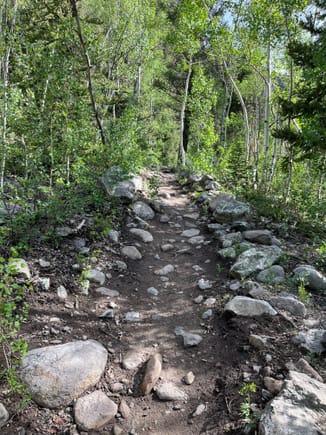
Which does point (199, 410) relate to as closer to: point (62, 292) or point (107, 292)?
point (107, 292)

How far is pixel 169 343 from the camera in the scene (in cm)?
365

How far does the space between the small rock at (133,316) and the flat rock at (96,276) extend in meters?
0.74

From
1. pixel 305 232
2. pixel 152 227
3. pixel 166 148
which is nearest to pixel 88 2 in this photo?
pixel 166 148

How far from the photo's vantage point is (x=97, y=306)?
4074 mm

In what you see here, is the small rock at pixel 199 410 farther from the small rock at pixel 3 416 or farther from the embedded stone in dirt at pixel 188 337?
the small rock at pixel 3 416

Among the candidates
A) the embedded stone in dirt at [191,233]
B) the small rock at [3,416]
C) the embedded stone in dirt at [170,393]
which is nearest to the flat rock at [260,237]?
the embedded stone in dirt at [191,233]

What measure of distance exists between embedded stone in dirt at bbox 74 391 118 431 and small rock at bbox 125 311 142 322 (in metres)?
1.20

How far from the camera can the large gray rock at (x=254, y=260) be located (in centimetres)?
471

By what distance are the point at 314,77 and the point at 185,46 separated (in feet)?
36.2

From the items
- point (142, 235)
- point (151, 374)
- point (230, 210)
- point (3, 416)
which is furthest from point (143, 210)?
point (3, 416)

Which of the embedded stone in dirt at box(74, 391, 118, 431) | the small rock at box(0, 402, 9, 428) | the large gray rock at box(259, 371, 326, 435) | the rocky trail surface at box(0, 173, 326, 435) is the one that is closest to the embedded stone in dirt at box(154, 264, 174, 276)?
the rocky trail surface at box(0, 173, 326, 435)

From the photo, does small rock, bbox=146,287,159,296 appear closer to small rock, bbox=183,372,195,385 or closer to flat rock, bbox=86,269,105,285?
flat rock, bbox=86,269,105,285

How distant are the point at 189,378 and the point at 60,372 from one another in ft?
4.30

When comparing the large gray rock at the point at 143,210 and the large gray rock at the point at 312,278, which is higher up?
the large gray rock at the point at 143,210
